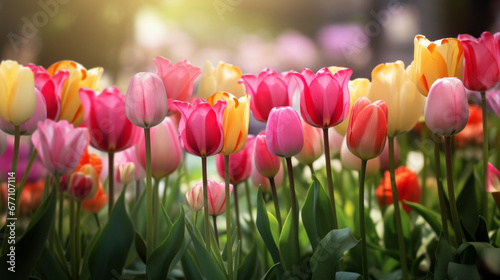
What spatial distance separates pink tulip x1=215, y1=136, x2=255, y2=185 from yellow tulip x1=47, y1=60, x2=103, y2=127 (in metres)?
0.15

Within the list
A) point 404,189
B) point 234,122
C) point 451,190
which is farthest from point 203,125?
point 404,189

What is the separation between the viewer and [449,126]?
1.34 feet

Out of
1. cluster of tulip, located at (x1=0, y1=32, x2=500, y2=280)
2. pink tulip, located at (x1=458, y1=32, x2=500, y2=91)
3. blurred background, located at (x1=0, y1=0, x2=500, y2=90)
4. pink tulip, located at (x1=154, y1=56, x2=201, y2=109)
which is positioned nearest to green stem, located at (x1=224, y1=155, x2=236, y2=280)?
cluster of tulip, located at (x1=0, y1=32, x2=500, y2=280)

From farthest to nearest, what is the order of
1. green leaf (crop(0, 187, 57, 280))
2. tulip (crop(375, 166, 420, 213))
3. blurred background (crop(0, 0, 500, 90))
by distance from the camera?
blurred background (crop(0, 0, 500, 90))
tulip (crop(375, 166, 420, 213))
green leaf (crop(0, 187, 57, 280))

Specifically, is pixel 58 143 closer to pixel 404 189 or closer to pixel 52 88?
pixel 52 88

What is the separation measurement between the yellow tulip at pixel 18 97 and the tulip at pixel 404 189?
43 cm

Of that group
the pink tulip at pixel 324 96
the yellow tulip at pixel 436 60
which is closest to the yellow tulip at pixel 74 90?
the pink tulip at pixel 324 96

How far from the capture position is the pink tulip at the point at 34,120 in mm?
437

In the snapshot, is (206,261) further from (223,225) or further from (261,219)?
(223,225)

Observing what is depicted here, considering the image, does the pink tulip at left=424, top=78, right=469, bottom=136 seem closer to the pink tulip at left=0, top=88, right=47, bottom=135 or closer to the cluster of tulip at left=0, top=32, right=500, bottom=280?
the cluster of tulip at left=0, top=32, right=500, bottom=280

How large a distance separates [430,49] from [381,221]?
0.33 metres

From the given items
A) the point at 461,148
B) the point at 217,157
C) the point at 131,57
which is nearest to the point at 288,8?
the point at 131,57

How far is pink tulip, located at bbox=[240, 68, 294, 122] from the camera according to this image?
0.50 meters

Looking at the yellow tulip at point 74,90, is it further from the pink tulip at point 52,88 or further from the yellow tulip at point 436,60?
the yellow tulip at point 436,60
